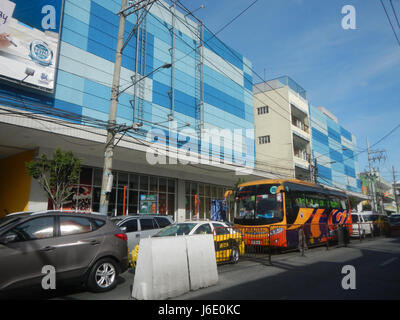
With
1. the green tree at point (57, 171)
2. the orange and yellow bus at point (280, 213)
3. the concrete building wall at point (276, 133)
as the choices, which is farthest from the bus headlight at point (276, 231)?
the concrete building wall at point (276, 133)

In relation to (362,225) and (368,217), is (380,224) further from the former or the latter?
(362,225)

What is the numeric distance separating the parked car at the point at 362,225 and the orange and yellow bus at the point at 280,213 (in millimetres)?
5894

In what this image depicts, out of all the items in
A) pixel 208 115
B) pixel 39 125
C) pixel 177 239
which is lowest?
pixel 177 239

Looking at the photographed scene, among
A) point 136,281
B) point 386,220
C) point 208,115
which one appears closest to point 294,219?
point 136,281

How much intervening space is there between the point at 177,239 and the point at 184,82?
19330 millimetres

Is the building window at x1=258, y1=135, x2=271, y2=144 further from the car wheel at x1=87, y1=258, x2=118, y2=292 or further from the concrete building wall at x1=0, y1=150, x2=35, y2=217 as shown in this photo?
the car wheel at x1=87, y1=258, x2=118, y2=292

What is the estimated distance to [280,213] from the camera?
12875mm

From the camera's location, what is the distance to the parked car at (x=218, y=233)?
375 inches

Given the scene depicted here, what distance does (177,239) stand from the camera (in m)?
6.38

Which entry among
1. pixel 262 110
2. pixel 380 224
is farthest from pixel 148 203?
pixel 262 110

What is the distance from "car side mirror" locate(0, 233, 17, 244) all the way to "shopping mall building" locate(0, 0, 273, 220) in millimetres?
6524

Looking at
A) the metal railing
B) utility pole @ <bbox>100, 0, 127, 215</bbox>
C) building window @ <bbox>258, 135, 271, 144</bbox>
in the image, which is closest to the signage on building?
utility pole @ <bbox>100, 0, 127, 215</bbox>

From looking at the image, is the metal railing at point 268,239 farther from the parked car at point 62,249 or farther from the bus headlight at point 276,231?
the parked car at point 62,249
